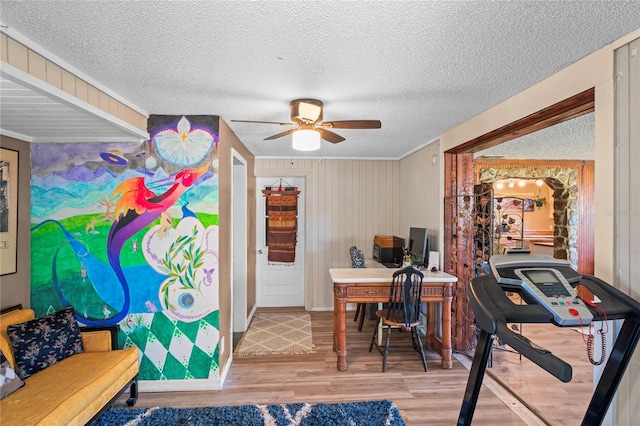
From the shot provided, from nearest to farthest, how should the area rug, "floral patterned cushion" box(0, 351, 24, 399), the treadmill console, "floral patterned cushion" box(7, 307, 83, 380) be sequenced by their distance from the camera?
the treadmill console
"floral patterned cushion" box(0, 351, 24, 399)
"floral patterned cushion" box(7, 307, 83, 380)
the area rug

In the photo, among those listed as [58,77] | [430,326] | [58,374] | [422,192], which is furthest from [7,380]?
[422,192]

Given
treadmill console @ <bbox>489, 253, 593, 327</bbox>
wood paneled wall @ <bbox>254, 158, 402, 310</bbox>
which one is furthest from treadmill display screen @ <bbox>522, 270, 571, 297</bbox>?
wood paneled wall @ <bbox>254, 158, 402, 310</bbox>

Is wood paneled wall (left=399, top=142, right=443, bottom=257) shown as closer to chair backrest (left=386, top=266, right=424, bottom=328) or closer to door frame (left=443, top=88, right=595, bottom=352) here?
door frame (left=443, top=88, right=595, bottom=352)

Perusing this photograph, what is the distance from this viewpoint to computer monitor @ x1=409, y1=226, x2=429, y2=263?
3.91m

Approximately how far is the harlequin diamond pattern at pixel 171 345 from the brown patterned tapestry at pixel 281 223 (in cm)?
232

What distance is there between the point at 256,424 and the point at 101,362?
4.11ft

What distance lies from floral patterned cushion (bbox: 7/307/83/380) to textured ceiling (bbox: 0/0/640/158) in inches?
72.8

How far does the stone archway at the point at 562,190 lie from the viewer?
5.27 meters

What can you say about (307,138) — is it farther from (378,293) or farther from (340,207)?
(340,207)

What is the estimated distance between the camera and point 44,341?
2.43 meters

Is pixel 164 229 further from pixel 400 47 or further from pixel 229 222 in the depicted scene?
pixel 400 47

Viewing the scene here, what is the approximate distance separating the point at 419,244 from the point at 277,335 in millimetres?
2125

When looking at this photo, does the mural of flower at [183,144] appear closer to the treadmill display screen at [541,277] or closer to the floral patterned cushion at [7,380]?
the floral patterned cushion at [7,380]

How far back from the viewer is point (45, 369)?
2.35 m
